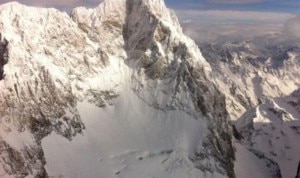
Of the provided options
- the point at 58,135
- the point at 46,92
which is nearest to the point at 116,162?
the point at 58,135

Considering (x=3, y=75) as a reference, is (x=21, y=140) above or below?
below

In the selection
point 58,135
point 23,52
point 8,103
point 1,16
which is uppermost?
point 1,16

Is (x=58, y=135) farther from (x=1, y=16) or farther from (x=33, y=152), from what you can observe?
(x=1, y=16)

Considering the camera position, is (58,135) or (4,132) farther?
(58,135)

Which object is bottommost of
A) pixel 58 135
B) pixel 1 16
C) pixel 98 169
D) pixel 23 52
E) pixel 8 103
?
pixel 98 169

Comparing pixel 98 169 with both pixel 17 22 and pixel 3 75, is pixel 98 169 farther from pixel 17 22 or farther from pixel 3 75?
pixel 17 22

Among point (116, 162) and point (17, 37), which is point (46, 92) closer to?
point (17, 37)

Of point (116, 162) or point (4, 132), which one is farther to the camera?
point (116, 162)

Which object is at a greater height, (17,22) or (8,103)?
(17,22)

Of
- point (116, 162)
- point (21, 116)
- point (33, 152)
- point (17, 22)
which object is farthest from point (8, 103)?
point (116, 162)
